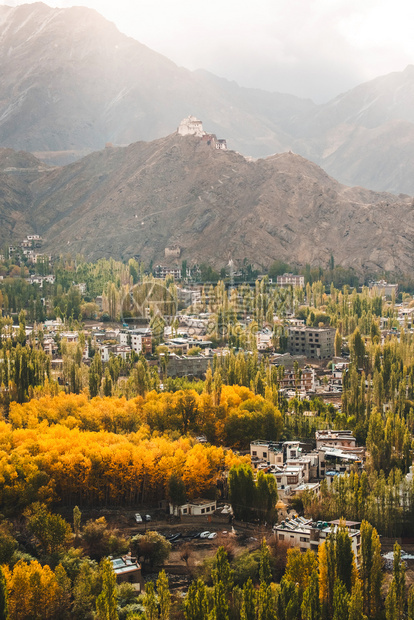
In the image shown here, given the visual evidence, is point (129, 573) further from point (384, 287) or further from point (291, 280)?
point (384, 287)

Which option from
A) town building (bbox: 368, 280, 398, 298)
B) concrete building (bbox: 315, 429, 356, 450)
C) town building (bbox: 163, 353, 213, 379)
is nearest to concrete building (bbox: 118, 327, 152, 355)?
town building (bbox: 163, 353, 213, 379)

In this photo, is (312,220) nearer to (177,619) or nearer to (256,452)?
(256,452)

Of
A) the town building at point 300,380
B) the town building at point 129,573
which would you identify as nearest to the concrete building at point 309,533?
the town building at point 129,573

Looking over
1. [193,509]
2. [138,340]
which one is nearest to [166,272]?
[138,340]

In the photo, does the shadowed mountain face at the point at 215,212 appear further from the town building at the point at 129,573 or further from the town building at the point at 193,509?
the town building at the point at 129,573

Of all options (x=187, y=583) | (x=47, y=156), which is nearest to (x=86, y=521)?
(x=187, y=583)
